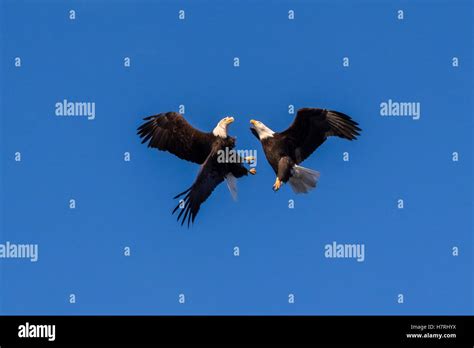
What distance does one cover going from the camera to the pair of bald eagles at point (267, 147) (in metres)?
13.7

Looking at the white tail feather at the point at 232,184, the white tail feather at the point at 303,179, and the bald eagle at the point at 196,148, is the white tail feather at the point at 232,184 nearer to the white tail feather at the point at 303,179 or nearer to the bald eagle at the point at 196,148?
the bald eagle at the point at 196,148

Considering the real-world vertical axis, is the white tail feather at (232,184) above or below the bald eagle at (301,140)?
below

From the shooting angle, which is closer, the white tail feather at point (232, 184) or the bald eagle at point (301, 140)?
the bald eagle at point (301, 140)

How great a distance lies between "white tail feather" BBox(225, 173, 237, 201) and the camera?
46.1 feet

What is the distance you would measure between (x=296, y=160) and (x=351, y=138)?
93cm

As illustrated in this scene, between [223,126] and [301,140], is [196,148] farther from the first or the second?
[301,140]

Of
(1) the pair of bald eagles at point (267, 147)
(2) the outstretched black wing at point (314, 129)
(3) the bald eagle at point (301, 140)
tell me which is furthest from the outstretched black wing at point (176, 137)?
(2) the outstretched black wing at point (314, 129)

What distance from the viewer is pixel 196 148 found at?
558 inches

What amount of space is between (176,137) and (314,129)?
7.32ft

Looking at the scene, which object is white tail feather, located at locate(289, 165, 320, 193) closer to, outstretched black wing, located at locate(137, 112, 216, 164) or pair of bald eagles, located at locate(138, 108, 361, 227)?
pair of bald eagles, located at locate(138, 108, 361, 227)

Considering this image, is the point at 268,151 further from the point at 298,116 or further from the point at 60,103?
the point at 60,103

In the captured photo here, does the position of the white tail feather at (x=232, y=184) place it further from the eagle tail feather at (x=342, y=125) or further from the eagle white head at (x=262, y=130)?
the eagle tail feather at (x=342, y=125)

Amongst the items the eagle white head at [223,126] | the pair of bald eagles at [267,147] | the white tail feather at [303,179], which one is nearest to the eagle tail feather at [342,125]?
the pair of bald eagles at [267,147]
